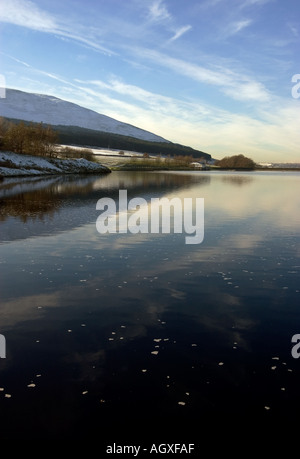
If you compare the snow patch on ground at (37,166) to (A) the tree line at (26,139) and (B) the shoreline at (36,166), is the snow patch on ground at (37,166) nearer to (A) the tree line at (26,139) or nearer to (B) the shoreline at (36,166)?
(B) the shoreline at (36,166)

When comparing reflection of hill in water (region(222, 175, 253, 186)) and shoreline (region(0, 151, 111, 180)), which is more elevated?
shoreline (region(0, 151, 111, 180))

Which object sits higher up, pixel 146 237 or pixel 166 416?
pixel 146 237

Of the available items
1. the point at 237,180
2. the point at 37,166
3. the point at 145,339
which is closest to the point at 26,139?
the point at 37,166

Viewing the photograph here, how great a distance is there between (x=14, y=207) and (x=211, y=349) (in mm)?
31090

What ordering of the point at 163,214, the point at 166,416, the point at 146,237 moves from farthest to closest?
the point at 163,214, the point at 146,237, the point at 166,416

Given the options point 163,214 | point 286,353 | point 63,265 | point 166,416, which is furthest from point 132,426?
point 163,214

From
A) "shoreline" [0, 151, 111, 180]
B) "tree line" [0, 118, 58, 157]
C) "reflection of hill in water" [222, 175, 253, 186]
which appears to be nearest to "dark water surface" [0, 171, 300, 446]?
"shoreline" [0, 151, 111, 180]

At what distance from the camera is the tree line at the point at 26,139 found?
104m

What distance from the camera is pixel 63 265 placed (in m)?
17.1

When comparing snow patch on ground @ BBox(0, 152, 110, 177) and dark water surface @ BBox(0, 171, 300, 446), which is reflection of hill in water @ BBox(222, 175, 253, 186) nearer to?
snow patch on ground @ BBox(0, 152, 110, 177)

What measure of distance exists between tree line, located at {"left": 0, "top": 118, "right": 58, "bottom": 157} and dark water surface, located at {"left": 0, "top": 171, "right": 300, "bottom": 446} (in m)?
95.0

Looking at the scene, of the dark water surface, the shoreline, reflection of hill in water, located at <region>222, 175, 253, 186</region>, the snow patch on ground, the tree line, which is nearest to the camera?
the dark water surface

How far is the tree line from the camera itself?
341 ft
